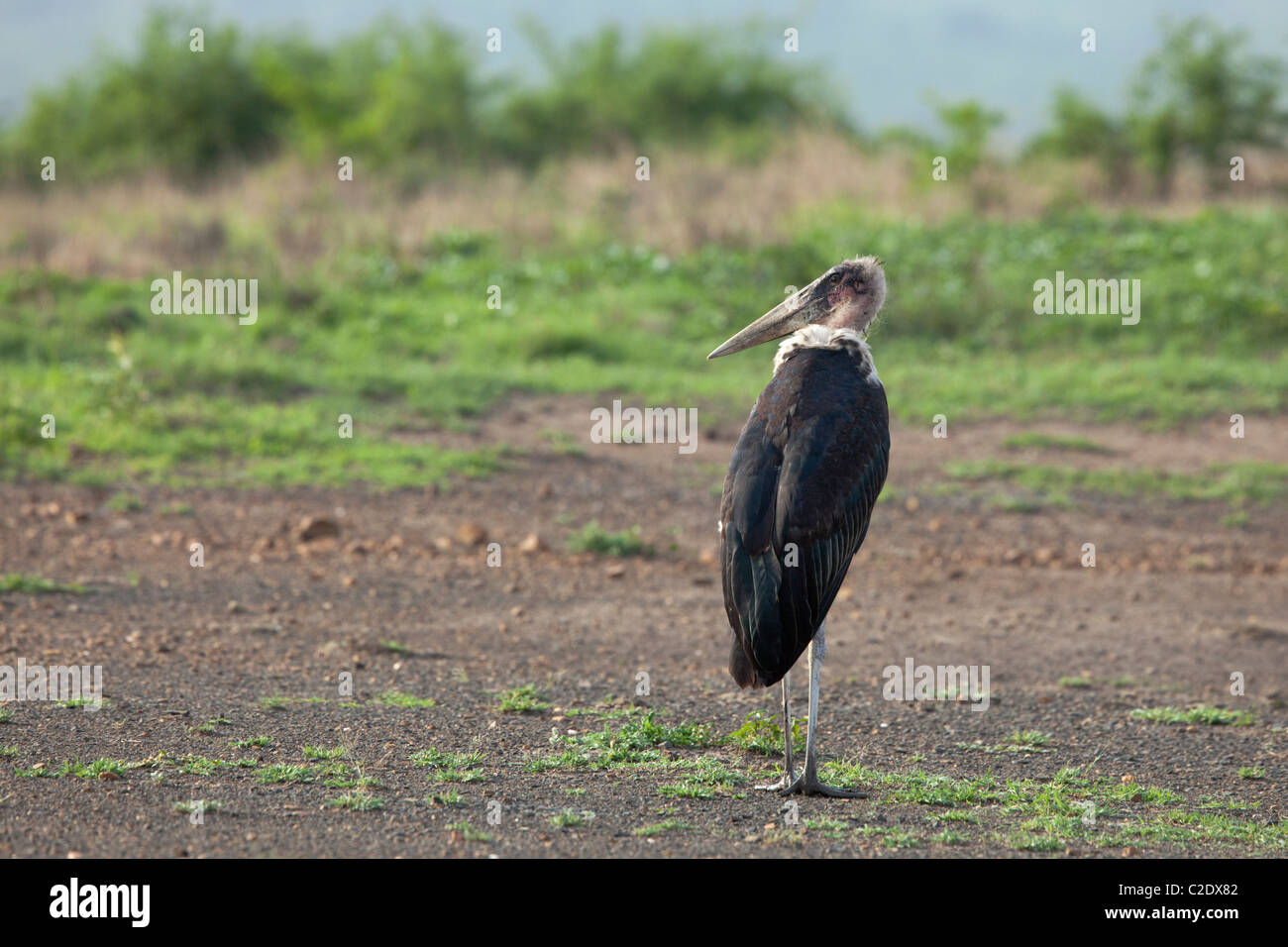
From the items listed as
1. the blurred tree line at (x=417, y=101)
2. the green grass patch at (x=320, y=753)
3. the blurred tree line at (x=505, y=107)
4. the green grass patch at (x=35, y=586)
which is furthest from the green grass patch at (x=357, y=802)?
the blurred tree line at (x=417, y=101)

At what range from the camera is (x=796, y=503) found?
5.20 meters

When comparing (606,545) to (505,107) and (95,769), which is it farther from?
(505,107)

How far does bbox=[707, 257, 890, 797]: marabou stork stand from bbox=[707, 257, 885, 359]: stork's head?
0.26 meters

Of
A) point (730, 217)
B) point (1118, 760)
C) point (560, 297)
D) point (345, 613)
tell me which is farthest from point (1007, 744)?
point (730, 217)

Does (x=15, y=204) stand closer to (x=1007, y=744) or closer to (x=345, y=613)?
(x=345, y=613)

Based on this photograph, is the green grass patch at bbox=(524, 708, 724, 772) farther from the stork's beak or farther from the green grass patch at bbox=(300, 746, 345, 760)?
the stork's beak

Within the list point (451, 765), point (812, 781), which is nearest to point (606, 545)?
point (451, 765)

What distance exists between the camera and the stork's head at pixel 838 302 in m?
5.95

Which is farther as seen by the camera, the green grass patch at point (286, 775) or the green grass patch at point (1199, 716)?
the green grass patch at point (1199, 716)

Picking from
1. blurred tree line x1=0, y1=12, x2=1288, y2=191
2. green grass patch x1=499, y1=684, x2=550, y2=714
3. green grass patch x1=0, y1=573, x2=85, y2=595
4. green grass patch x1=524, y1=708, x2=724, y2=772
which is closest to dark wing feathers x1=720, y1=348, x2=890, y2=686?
green grass patch x1=524, y1=708, x2=724, y2=772

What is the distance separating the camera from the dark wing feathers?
201 inches

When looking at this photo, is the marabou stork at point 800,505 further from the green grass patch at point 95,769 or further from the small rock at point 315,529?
the small rock at point 315,529

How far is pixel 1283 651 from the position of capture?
7582mm

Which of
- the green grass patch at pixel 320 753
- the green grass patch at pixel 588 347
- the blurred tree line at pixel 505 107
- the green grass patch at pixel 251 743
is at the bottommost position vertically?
the green grass patch at pixel 320 753
